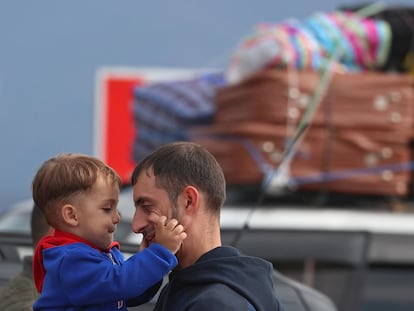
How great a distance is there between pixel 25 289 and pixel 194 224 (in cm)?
73

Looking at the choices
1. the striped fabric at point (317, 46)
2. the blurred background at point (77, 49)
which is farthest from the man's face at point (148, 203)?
the blurred background at point (77, 49)

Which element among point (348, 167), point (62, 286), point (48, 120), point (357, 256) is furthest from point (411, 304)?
point (48, 120)

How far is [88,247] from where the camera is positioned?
188cm

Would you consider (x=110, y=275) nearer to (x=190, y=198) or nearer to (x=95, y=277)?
(x=95, y=277)

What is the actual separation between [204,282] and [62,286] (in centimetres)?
26

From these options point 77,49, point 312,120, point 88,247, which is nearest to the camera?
point 88,247

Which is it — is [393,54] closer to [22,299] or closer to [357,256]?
[357,256]

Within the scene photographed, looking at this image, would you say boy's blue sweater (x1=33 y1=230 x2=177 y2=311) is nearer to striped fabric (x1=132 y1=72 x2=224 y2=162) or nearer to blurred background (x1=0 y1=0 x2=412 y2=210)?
striped fabric (x1=132 y1=72 x2=224 y2=162)

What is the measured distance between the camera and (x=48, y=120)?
744 centimetres

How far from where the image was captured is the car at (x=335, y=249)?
12.3 feet

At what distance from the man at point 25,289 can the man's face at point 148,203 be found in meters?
0.59

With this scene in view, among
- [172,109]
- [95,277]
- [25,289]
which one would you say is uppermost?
[95,277]

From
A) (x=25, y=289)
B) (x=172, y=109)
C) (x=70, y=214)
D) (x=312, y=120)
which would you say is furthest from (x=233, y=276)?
(x=172, y=109)

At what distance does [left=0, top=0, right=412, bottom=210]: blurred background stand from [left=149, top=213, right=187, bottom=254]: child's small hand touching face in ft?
17.4
